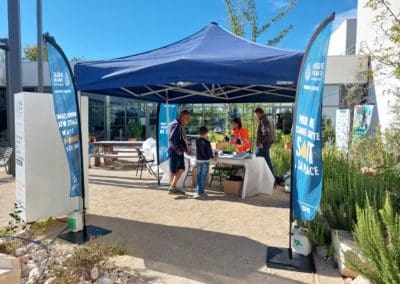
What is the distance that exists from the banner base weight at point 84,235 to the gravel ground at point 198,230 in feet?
0.51

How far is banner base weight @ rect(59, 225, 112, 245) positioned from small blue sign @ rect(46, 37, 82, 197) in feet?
1.80

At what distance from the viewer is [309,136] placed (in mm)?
3104

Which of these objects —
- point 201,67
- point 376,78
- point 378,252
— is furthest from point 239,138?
point 376,78

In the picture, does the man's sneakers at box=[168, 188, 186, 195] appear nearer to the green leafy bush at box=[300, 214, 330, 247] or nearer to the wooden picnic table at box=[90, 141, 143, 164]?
the green leafy bush at box=[300, 214, 330, 247]

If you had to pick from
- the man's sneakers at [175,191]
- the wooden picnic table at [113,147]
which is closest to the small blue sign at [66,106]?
the man's sneakers at [175,191]

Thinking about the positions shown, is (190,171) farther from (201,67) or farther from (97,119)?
(97,119)

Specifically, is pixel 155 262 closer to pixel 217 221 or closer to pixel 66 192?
pixel 217 221

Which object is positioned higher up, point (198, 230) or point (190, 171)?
point (190, 171)

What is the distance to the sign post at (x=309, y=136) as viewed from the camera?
3.02m

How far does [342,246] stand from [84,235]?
3.01 metres

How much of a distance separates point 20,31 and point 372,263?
9.63 m

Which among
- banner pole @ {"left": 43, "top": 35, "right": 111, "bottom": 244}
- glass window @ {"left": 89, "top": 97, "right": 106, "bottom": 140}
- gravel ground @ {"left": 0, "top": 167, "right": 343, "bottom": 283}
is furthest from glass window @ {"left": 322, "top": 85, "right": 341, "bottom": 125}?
banner pole @ {"left": 43, "top": 35, "right": 111, "bottom": 244}

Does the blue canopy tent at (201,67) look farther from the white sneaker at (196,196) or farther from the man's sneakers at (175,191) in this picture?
the man's sneakers at (175,191)

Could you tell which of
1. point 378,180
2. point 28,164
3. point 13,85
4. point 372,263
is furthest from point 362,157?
point 13,85
